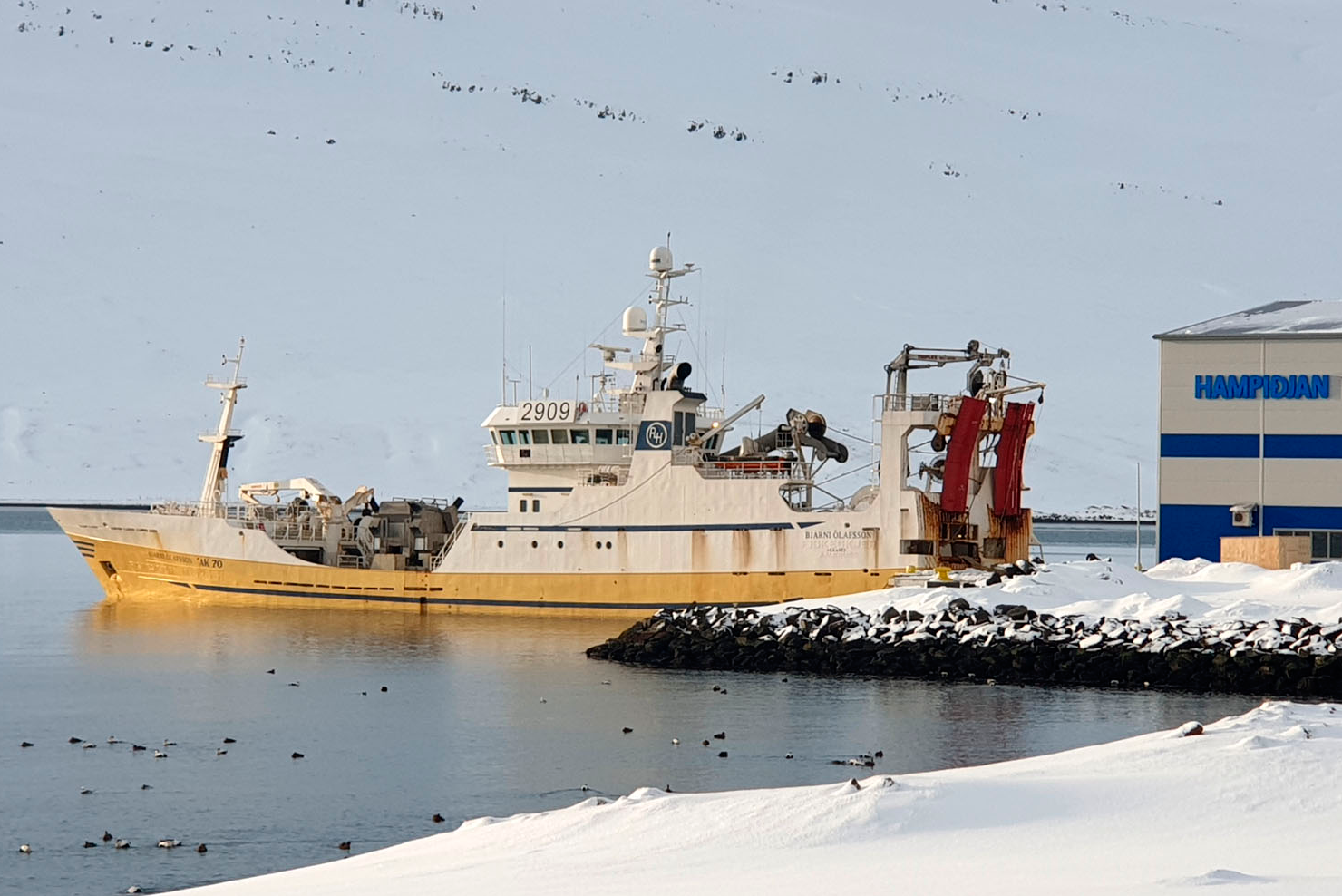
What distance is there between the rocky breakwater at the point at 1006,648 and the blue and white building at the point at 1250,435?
23.2 feet

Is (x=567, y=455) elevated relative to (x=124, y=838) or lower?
elevated

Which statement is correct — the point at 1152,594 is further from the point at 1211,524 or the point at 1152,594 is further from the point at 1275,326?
the point at 1275,326

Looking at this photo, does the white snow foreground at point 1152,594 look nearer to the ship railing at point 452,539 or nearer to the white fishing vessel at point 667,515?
the white fishing vessel at point 667,515

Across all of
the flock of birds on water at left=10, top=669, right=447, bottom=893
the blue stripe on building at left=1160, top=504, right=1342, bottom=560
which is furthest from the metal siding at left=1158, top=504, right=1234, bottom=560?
the flock of birds on water at left=10, top=669, right=447, bottom=893

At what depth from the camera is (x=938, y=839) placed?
37.0ft

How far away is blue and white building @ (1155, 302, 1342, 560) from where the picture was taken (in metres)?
32.3

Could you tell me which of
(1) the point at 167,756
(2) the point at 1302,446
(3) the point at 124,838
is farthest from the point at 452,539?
(3) the point at 124,838

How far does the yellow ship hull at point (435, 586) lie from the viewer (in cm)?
3412

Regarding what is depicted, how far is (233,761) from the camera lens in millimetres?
19578

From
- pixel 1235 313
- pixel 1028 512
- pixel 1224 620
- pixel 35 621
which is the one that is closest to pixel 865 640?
pixel 1224 620

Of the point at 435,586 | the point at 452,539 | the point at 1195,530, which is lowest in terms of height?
the point at 435,586

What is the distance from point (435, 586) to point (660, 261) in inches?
357

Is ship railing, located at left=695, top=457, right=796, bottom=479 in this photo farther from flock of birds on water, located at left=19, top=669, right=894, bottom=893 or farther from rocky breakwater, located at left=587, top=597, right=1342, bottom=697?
flock of birds on water, located at left=19, top=669, right=894, bottom=893

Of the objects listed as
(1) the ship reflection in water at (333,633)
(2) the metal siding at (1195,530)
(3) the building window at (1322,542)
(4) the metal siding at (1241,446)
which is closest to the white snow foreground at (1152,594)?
(2) the metal siding at (1195,530)
